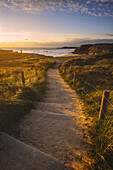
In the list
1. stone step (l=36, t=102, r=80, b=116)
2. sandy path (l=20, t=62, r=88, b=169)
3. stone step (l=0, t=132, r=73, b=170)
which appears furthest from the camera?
stone step (l=36, t=102, r=80, b=116)

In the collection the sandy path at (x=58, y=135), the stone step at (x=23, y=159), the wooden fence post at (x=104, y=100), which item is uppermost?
the wooden fence post at (x=104, y=100)

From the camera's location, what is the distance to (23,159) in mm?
2029

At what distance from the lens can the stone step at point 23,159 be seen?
6.30 feet

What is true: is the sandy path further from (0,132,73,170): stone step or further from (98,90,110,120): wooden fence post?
(98,90,110,120): wooden fence post

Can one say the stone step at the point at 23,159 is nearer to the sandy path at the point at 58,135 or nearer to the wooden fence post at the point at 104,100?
the sandy path at the point at 58,135

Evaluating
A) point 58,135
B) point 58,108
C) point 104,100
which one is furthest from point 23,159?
point 58,108

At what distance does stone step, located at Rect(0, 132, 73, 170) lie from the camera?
192 centimetres

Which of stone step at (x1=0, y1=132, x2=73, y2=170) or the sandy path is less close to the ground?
stone step at (x1=0, y1=132, x2=73, y2=170)

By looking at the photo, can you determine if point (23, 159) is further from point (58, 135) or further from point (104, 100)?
point (104, 100)

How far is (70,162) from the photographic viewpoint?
7.74ft

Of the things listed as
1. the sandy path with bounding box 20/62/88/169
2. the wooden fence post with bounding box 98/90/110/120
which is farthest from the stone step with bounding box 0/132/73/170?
the wooden fence post with bounding box 98/90/110/120

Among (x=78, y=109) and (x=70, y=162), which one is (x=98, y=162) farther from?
(x=78, y=109)

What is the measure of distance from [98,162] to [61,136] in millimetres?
1167

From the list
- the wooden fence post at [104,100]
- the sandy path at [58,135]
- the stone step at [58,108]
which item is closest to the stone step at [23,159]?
the sandy path at [58,135]
